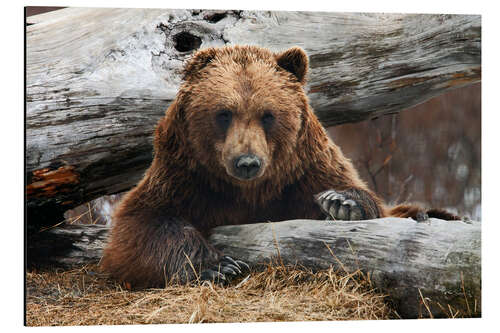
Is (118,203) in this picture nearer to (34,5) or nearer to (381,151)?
(34,5)

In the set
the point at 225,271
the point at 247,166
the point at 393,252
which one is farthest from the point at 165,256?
the point at 393,252

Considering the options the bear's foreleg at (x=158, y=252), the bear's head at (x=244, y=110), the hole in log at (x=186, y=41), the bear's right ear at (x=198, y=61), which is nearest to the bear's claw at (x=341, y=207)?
the bear's head at (x=244, y=110)

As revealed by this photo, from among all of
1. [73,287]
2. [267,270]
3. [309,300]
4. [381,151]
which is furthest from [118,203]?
[381,151]

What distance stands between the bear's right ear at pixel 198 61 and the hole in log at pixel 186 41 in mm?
155

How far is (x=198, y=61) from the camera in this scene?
4859mm

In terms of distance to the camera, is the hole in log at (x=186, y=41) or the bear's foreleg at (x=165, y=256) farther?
the hole in log at (x=186, y=41)

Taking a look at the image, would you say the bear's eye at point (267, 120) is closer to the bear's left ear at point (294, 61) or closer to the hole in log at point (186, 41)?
the bear's left ear at point (294, 61)

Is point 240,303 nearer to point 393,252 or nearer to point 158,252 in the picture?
point 158,252

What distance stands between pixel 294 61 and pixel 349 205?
1100 mm

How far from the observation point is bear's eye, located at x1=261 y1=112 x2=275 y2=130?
4.63 meters

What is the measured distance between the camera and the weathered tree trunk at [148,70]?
479 centimetres

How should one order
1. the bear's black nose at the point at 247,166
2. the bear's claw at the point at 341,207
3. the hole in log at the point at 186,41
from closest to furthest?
the bear's black nose at the point at 247,166 → the bear's claw at the point at 341,207 → the hole in log at the point at 186,41

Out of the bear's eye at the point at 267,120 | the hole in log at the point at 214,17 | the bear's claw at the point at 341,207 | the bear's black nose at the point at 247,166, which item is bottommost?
the bear's claw at the point at 341,207

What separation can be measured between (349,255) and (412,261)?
0.42 metres
